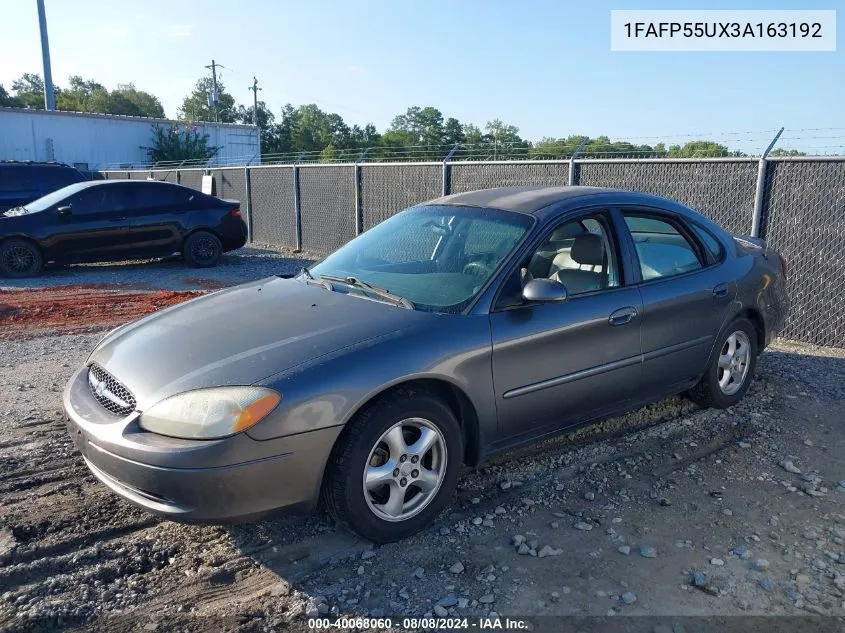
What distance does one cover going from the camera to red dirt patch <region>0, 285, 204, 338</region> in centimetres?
784

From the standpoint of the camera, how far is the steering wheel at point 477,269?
3.78 meters

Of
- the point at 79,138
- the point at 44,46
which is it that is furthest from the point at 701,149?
the point at 79,138

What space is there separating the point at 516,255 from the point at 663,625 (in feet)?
6.30

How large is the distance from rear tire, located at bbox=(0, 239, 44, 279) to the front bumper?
9.78 m

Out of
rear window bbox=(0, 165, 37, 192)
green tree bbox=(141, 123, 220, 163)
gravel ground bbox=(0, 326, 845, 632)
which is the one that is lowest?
gravel ground bbox=(0, 326, 845, 632)

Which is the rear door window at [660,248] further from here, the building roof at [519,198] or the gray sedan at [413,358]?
the building roof at [519,198]

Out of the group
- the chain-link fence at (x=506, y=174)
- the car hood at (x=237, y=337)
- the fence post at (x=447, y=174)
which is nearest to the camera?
the car hood at (x=237, y=337)

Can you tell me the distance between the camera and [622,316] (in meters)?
4.08

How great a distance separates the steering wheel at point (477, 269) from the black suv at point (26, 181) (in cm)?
1348

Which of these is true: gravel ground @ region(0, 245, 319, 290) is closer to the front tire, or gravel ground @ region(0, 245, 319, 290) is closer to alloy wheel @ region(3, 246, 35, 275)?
alloy wheel @ region(3, 246, 35, 275)

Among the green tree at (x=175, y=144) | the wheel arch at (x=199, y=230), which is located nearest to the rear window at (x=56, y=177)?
the wheel arch at (x=199, y=230)

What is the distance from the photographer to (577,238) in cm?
427

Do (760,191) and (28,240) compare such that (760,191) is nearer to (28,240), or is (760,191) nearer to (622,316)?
(622,316)

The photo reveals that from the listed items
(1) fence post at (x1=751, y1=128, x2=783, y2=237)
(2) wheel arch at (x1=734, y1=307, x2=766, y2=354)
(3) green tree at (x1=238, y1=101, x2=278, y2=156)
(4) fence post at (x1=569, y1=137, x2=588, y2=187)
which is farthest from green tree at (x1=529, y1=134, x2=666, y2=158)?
(3) green tree at (x1=238, y1=101, x2=278, y2=156)
